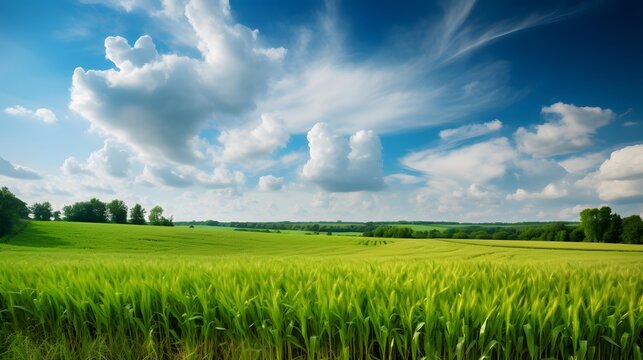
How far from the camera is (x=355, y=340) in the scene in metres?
3.45

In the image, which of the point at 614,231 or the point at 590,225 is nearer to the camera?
the point at 614,231

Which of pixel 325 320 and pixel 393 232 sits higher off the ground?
pixel 325 320

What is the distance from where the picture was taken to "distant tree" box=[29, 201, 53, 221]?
81312 millimetres

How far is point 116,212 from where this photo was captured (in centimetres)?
8394

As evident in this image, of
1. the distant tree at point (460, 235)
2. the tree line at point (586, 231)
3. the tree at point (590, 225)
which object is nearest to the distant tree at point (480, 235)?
the tree line at point (586, 231)

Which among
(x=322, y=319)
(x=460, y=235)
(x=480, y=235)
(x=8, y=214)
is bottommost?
(x=460, y=235)

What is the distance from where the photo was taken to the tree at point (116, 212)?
83.5 m

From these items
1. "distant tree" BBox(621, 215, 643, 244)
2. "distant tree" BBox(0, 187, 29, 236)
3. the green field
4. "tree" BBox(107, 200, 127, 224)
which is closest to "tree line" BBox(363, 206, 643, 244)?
"distant tree" BBox(621, 215, 643, 244)

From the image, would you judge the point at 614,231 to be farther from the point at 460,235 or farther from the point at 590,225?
the point at 460,235

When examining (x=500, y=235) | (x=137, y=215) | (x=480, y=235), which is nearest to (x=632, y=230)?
(x=500, y=235)

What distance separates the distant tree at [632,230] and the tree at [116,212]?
9547 centimetres

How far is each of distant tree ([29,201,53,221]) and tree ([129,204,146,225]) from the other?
17.2 m

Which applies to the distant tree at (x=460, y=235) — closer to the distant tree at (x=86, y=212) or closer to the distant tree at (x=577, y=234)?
the distant tree at (x=577, y=234)

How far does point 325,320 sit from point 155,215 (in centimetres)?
9276
